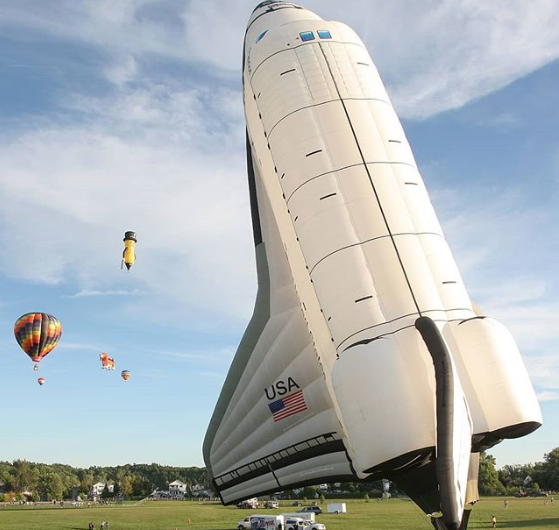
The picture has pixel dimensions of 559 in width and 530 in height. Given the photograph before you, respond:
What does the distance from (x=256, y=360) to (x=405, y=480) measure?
7.83m

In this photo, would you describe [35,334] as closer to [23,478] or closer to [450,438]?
[450,438]

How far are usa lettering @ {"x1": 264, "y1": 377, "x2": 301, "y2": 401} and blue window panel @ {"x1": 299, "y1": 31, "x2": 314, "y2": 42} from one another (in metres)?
11.4

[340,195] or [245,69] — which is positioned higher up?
[245,69]

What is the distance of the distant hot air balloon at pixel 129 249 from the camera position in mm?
23812

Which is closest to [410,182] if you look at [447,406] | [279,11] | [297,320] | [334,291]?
[334,291]

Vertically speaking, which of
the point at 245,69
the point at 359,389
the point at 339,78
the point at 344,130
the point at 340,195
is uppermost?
the point at 245,69

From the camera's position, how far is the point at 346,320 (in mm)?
14109

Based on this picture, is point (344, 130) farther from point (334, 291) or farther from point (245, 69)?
point (245, 69)

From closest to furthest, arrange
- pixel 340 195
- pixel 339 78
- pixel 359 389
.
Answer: pixel 359 389 < pixel 340 195 < pixel 339 78

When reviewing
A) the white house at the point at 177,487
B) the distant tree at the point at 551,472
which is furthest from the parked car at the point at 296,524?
the white house at the point at 177,487

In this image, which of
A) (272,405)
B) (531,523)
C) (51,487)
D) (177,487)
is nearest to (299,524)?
(531,523)

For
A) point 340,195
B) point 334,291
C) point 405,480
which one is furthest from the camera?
point 340,195

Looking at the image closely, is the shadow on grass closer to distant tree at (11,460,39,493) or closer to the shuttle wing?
the shuttle wing

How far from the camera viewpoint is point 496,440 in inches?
503
